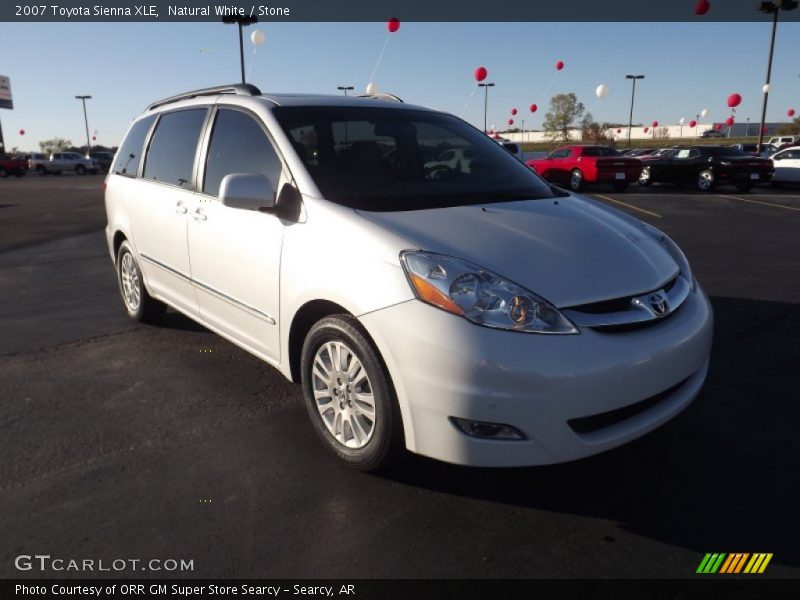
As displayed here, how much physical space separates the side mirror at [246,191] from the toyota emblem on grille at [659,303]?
1.86 m

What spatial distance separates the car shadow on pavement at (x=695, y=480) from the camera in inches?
98.1

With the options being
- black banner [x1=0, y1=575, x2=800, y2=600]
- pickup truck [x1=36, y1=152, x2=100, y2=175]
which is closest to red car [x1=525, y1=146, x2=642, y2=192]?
black banner [x1=0, y1=575, x2=800, y2=600]

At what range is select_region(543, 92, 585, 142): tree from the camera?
80.5 metres

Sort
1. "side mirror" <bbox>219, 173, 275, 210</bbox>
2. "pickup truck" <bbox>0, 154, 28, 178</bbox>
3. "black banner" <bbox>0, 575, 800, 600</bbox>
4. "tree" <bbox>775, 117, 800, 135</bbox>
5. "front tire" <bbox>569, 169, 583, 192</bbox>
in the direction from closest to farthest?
"black banner" <bbox>0, 575, 800, 600</bbox> → "side mirror" <bbox>219, 173, 275, 210</bbox> → "front tire" <bbox>569, 169, 583, 192</bbox> → "pickup truck" <bbox>0, 154, 28, 178</bbox> → "tree" <bbox>775, 117, 800, 135</bbox>

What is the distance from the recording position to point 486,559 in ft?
7.68

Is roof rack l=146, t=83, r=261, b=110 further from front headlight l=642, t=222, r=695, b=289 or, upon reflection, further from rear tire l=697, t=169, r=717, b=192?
rear tire l=697, t=169, r=717, b=192

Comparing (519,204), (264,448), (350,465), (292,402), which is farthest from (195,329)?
(519,204)

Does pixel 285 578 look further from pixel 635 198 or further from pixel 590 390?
pixel 635 198

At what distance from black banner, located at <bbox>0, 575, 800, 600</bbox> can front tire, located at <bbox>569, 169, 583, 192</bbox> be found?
1816 cm

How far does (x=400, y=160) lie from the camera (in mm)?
3686

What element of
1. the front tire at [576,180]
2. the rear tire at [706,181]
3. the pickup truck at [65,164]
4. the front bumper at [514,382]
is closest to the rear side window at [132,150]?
the front bumper at [514,382]

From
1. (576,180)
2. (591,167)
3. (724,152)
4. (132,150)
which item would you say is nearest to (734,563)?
(132,150)

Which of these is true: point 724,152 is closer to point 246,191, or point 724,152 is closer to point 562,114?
point 246,191

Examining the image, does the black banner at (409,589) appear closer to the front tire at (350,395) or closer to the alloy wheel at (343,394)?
the front tire at (350,395)
